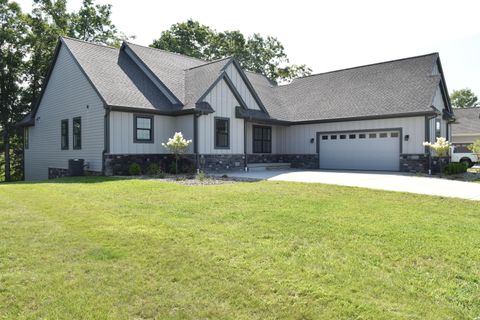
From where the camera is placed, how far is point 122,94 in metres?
16.5

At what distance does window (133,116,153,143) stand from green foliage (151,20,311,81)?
71.6ft

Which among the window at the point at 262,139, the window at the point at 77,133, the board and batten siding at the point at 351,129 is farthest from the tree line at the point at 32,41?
the board and batten siding at the point at 351,129

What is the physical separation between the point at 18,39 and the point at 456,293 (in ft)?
→ 93.0

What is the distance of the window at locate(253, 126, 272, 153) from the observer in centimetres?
2169

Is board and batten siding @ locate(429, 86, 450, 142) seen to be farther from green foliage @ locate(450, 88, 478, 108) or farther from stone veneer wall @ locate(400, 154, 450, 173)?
green foliage @ locate(450, 88, 478, 108)

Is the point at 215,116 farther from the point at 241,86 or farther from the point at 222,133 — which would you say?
the point at 241,86

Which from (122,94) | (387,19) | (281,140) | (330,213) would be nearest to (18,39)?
(122,94)

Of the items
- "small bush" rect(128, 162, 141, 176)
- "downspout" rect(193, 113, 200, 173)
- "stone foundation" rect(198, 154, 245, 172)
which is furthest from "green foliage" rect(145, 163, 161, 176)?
"stone foundation" rect(198, 154, 245, 172)

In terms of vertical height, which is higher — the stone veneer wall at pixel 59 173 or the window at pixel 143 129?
the window at pixel 143 129

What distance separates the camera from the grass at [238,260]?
3.51 metres

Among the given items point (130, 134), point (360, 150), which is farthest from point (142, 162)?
point (360, 150)

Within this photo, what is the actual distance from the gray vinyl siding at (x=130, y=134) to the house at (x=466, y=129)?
2455 centimetres

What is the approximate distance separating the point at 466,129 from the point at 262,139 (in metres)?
20.1

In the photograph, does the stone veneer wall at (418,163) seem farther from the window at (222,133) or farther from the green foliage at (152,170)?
the green foliage at (152,170)
